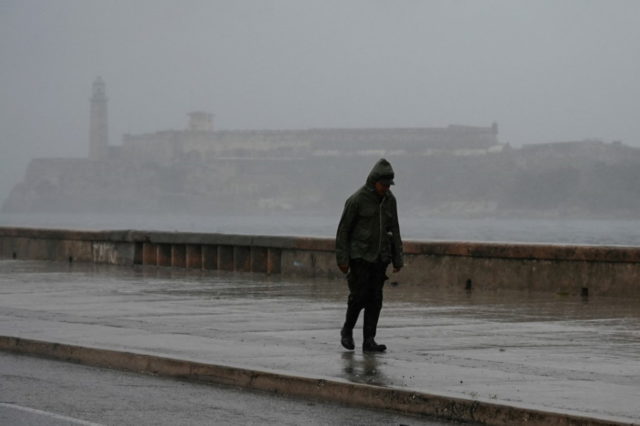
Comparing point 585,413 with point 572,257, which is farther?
point 572,257

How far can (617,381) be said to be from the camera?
34.9 ft

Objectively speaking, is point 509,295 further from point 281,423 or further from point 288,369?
point 281,423

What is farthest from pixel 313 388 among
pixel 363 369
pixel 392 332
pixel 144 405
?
pixel 392 332

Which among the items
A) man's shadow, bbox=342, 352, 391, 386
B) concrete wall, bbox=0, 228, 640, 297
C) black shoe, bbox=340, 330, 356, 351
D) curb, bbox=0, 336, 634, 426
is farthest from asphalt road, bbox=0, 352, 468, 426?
concrete wall, bbox=0, 228, 640, 297

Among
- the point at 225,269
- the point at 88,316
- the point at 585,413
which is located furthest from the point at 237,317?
the point at 225,269

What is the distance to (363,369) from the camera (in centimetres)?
1139

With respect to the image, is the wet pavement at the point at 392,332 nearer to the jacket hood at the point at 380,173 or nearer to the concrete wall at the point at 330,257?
the concrete wall at the point at 330,257

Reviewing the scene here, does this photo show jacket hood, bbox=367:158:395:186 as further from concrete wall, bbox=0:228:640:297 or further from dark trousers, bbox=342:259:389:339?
concrete wall, bbox=0:228:640:297

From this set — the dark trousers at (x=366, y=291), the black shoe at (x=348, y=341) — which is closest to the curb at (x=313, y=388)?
the black shoe at (x=348, y=341)

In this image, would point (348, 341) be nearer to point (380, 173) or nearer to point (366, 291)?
point (366, 291)

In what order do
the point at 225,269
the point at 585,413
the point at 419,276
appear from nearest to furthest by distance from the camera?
the point at 585,413
the point at 419,276
the point at 225,269

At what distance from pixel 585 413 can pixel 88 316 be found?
8641 millimetres

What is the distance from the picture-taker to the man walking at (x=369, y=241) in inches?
500

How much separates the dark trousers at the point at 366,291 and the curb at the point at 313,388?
6.31 ft
